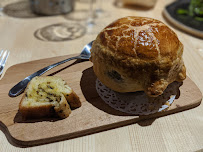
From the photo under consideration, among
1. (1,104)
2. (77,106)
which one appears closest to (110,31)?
(77,106)

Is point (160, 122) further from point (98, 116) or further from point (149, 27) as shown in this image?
point (149, 27)

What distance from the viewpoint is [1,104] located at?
978mm

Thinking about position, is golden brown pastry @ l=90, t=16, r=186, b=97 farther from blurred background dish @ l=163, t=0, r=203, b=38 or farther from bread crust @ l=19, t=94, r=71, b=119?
blurred background dish @ l=163, t=0, r=203, b=38

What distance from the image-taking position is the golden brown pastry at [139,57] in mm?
899

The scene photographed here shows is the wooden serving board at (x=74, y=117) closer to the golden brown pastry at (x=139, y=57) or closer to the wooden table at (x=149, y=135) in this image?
the wooden table at (x=149, y=135)

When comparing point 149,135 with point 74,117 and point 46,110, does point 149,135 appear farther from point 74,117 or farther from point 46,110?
point 46,110

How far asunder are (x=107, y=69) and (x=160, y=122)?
0.36 m

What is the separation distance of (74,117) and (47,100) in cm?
14

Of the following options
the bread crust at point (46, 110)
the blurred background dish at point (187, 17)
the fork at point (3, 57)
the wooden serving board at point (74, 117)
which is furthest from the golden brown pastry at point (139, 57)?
the blurred background dish at point (187, 17)

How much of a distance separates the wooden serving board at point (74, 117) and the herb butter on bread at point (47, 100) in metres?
0.03

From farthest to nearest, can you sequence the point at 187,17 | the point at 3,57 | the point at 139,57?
the point at 187,17 → the point at 3,57 → the point at 139,57

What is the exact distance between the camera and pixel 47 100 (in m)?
0.91

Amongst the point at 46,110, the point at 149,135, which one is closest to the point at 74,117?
the point at 46,110

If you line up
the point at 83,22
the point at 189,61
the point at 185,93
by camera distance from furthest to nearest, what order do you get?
the point at 83,22 → the point at 189,61 → the point at 185,93
